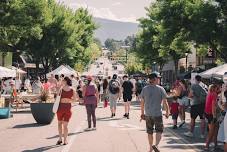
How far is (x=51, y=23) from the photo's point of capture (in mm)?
53688

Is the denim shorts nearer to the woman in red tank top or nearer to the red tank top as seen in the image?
the woman in red tank top

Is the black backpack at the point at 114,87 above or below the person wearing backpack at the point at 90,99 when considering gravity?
above

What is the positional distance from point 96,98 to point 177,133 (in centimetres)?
291

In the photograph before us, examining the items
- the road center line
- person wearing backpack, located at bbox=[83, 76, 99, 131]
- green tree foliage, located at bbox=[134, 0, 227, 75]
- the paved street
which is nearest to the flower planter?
the paved street

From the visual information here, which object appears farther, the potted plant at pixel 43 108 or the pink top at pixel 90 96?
the potted plant at pixel 43 108

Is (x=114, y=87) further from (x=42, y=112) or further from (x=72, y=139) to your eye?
(x=72, y=139)

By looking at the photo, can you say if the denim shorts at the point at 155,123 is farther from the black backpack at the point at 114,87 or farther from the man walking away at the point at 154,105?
the black backpack at the point at 114,87

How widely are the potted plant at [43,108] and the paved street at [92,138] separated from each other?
344 millimetres

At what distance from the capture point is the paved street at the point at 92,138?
1336cm

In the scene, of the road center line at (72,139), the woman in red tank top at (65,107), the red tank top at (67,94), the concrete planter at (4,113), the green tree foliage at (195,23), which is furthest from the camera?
the green tree foliage at (195,23)

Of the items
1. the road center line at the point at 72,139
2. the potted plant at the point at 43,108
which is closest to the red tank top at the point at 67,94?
the road center line at the point at 72,139

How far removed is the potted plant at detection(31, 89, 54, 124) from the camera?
19.6 metres

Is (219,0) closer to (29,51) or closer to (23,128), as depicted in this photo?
(23,128)

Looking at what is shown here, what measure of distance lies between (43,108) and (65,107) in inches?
221
